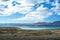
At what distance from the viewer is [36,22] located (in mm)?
120438

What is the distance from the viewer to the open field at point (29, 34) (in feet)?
395

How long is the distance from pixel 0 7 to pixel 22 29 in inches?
20.4

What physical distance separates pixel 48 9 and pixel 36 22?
0.30 meters

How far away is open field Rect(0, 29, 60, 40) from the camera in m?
120

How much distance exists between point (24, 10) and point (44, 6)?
0.34 m

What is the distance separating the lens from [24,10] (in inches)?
4744

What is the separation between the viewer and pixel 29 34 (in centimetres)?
12044

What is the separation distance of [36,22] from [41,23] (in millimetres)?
84

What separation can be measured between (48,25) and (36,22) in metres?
0.20

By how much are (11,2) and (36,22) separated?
1.74 ft

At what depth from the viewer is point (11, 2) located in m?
120

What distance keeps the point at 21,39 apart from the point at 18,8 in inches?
20.5

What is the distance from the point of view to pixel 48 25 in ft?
395

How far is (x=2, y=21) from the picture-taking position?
395 ft
